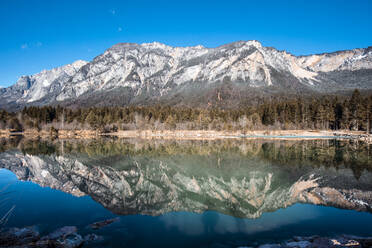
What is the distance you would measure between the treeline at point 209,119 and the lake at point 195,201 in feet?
232

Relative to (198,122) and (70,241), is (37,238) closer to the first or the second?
(70,241)

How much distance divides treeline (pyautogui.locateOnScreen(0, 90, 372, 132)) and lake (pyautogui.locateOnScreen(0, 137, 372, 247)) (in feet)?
232

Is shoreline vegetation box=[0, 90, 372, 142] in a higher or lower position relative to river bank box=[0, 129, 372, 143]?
higher

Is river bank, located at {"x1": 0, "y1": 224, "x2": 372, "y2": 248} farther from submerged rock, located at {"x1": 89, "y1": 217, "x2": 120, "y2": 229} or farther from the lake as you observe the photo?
submerged rock, located at {"x1": 89, "y1": 217, "x2": 120, "y2": 229}

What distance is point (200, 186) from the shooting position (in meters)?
19.5

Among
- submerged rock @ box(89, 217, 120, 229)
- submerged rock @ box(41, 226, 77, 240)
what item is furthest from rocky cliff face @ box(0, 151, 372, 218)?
submerged rock @ box(41, 226, 77, 240)

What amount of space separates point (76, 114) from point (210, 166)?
106 metres

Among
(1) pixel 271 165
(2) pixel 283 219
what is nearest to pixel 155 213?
(2) pixel 283 219

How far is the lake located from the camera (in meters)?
10.8

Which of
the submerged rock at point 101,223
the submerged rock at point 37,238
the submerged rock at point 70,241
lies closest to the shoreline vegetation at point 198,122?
the submerged rock at point 101,223

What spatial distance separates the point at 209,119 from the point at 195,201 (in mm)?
93570

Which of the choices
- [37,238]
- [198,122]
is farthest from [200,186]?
[198,122]

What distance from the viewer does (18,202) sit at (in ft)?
50.5

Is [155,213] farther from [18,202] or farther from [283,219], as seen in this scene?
[18,202]
